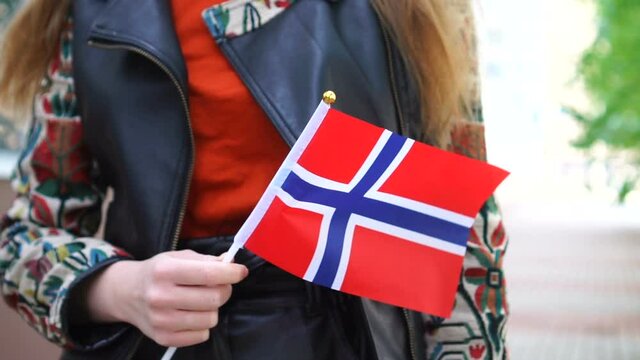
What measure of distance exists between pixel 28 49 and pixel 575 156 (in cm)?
850

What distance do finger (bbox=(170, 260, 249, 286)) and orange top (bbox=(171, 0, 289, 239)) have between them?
150 mm

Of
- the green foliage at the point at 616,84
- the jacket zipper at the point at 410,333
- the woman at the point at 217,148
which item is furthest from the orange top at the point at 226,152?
the green foliage at the point at 616,84

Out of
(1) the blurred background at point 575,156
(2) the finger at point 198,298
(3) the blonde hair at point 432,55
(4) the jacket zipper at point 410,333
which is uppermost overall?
(1) the blurred background at point 575,156

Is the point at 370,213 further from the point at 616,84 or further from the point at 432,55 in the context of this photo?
the point at 616,84

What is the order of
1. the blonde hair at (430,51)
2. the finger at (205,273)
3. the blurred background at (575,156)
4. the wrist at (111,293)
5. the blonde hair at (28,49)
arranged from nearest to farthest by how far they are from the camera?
the finger at (205,273), the wrist at (111,293), the blonde hair at (430,51), the blonde hair at (28,49), the blurred background at (575,156)

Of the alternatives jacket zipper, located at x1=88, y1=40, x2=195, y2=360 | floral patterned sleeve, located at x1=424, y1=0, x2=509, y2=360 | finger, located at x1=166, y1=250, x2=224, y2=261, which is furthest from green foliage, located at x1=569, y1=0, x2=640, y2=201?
finger, located at x1=166, y1=250, x2=224, y2=261

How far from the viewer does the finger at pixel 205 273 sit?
0.93 metres

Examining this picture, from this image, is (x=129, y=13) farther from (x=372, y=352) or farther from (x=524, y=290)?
(x=524, y=290)

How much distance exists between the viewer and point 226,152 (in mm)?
1099

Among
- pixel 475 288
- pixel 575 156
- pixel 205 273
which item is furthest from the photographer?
pixel 575 156

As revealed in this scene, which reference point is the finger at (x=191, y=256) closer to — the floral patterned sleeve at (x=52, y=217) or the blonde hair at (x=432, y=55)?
the floral patterned sleeve at (x=52, y=217)

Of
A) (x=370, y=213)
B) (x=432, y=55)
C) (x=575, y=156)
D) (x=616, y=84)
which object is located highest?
(x=575, y=156)

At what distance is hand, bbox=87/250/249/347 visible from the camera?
3.07ft

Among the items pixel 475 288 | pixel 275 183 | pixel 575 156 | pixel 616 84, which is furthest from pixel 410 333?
pixel 575 156
